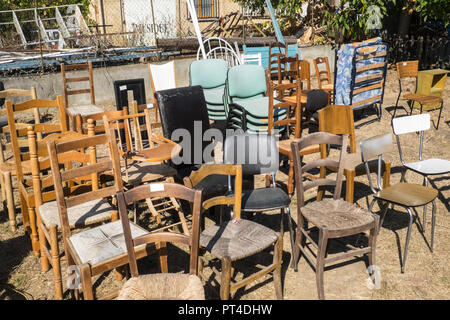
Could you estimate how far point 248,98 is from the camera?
18.4 feet

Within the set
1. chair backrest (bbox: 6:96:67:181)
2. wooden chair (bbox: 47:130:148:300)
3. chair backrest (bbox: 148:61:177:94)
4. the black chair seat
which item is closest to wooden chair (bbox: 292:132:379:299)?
the black chair seat

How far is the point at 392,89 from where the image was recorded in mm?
9172

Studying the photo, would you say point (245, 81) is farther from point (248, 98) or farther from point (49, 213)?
point (49, 213)

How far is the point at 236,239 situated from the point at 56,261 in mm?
1244

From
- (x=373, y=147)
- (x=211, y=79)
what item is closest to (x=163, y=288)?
(x=373, y=147)

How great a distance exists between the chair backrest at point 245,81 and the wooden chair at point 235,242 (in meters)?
3.00

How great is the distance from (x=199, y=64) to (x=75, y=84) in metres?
3.23

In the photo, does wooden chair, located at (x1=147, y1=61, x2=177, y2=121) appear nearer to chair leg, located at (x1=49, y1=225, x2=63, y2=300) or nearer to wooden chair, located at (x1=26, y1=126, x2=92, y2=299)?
wooden chair, located at (x1=26, y1=126, x2=92, y2=299)

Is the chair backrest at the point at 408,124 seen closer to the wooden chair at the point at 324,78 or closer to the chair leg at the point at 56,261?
the chair leg at the point at 56,261

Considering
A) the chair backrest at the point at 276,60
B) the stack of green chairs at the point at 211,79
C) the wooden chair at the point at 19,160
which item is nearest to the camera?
the wooden chair at the point at 19,160

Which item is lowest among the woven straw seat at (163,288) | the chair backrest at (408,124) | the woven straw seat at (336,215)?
the woven straw seat at (163,288)

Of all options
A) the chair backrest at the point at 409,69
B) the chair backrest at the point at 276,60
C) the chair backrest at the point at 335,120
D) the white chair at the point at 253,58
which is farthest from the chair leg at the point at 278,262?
the white chair at the point at 253,58

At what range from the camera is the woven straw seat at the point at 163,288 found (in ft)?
6.62
